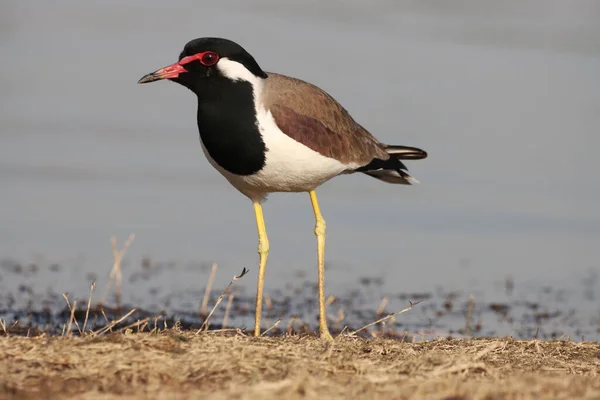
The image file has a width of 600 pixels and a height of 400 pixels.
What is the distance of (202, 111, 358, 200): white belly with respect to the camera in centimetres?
638

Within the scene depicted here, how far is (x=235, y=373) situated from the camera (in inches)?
191

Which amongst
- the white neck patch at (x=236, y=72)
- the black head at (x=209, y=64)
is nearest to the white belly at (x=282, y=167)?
the white neck patch at (x=236, y=72)

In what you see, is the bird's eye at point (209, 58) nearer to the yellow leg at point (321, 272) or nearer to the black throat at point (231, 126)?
the black throat at point (231, 126)

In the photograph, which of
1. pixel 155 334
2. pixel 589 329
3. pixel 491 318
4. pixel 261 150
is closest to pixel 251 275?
pixel 491 318

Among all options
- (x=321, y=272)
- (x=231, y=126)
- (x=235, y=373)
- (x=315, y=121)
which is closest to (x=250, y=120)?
(x=231, y=126)

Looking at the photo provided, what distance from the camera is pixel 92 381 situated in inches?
183

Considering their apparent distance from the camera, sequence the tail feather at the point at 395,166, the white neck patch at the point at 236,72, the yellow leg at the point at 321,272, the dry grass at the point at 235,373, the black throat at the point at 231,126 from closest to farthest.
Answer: the dry grass at the point at 235,373 < the black throat at the point at 231,126 < the white neck patch at the point at 236,72 < the yellow leg at the point at 321,272 < the tail feather at the point at 395,166

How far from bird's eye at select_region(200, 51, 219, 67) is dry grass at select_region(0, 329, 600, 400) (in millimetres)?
1713

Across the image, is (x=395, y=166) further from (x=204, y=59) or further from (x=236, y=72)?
(x=204, y=59)

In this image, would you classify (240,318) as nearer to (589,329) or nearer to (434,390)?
(589,329)

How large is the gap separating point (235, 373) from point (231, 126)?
1.90 meters

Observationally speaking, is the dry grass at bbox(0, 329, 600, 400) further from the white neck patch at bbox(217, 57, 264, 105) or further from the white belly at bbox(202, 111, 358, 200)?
the white neck patch at bbox(217, 57, 264, 105)

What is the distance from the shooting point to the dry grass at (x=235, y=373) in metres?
→ 4.43

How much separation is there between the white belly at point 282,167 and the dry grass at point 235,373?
1.24 meters
